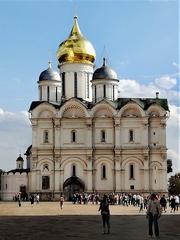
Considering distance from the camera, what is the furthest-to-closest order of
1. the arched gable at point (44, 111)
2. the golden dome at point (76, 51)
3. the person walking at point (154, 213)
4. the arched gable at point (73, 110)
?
1. the golden dome at point (76, 51)
2. the arched gable at point (44, 111)
3. the arched gable at point (73, 110)
4. the person walking at point (154, 213)

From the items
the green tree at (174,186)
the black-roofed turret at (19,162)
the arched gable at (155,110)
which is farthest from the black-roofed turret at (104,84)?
the green tree at (174,186)

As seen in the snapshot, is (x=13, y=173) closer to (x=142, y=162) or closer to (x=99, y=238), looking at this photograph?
(x=142, y=162)

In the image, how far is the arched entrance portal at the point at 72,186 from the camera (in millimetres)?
55375

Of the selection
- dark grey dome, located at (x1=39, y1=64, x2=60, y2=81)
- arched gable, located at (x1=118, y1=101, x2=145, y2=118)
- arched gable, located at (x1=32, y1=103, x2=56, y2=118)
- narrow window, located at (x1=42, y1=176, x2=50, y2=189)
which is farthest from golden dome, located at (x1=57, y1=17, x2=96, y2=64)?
narrow window, located at (x1=42, y1=176, x2=50, y2=189)

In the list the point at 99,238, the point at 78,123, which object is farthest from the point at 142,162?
the point at 99,238

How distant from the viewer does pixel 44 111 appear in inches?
2247

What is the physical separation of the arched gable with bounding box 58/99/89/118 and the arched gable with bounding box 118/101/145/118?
3.57 meters

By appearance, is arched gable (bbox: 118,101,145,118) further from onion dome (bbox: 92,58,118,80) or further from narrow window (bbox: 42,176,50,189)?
narrow window (bbox: 42,176,50,189)

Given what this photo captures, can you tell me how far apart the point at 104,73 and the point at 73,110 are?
202 inches

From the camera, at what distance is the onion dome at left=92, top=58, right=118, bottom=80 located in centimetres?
5825

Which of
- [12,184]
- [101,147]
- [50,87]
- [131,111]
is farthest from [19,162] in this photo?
[131,111]

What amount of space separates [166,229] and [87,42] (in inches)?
1741

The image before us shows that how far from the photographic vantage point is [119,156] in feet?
182

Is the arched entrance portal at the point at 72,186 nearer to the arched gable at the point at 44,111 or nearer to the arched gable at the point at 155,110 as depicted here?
the arched gable at the point at 44,111
